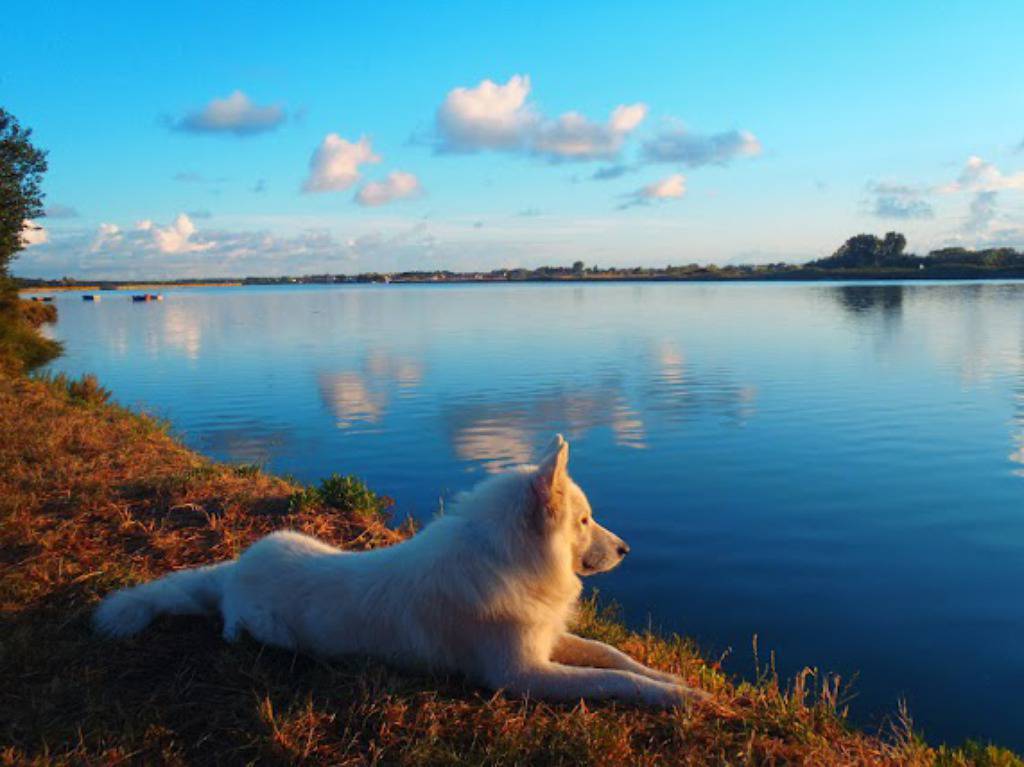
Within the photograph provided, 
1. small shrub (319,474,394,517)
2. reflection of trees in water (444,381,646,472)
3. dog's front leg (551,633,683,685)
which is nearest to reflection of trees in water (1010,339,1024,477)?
reflection of trees in water (444,381,646,472)

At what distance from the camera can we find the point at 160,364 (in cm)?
3644

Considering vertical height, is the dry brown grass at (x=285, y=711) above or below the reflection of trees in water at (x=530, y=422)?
above

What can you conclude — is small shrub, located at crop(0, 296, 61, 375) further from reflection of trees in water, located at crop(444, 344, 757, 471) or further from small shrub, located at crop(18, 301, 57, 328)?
small shrub, located at crop(18, 301, 57, 328)

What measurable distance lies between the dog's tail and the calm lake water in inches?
214

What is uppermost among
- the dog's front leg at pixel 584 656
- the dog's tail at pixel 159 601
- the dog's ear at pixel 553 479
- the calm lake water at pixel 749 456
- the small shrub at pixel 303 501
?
the dog's ear at pixel 553 479

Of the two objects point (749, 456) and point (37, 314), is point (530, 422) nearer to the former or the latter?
point (749, 456)

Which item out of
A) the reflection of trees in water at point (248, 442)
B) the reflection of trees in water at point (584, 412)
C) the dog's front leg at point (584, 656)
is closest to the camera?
the dog's front leg at point (584, 656)

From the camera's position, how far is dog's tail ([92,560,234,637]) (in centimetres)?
539

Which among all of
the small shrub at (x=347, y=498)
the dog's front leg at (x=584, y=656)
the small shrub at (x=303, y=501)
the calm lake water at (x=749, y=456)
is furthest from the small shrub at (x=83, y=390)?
the dog's front leg at (x=584, y=656)

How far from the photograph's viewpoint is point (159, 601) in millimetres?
5551

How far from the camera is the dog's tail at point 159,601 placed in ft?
17.7

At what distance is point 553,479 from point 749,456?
13.1 metres

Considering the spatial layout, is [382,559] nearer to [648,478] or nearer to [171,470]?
[171,470]

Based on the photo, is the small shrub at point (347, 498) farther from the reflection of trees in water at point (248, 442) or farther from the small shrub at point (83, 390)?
the small shrub at point (83, 390)
